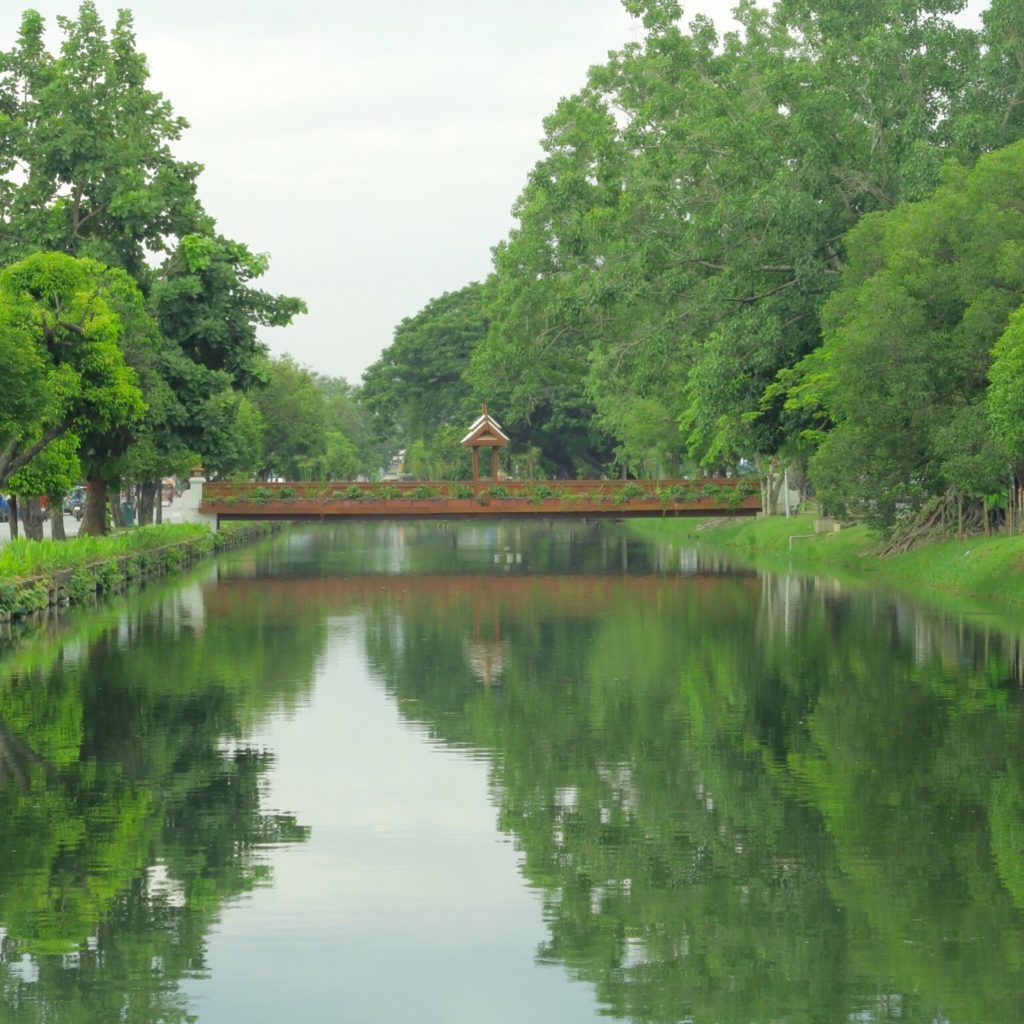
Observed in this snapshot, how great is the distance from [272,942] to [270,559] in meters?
57.3

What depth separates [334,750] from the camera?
18.1 m

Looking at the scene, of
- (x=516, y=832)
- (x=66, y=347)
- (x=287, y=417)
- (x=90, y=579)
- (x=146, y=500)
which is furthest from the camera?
(x=287, y=417)

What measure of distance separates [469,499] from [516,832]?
5932 centimetres

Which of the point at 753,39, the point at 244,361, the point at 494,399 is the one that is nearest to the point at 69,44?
the point at 244,361

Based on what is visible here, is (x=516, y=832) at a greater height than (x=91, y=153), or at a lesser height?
lesser

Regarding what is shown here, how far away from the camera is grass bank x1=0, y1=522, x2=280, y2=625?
3603 centimetres

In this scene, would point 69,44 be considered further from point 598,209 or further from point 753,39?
point 753,39

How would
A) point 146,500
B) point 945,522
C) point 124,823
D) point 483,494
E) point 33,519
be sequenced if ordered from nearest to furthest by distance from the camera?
point 124,823
point 945,522
point 33,519
point 483,494
point 146,500

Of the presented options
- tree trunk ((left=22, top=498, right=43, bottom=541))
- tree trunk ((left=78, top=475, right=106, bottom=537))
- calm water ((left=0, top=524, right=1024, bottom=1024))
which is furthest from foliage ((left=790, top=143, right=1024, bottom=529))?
tree trunk ((left=78, top=475, right=106, bottom=537))

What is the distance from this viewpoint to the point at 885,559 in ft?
168

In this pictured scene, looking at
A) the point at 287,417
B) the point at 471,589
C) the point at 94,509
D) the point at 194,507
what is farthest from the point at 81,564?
the point at 287,417

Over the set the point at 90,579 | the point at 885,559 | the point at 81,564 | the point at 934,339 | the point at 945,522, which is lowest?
the point at 885,559

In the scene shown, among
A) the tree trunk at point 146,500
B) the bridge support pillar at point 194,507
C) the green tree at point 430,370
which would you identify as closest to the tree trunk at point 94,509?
the tree trunk at point 146,500

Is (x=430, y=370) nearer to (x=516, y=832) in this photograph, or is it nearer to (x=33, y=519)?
(x=33, y=519)
